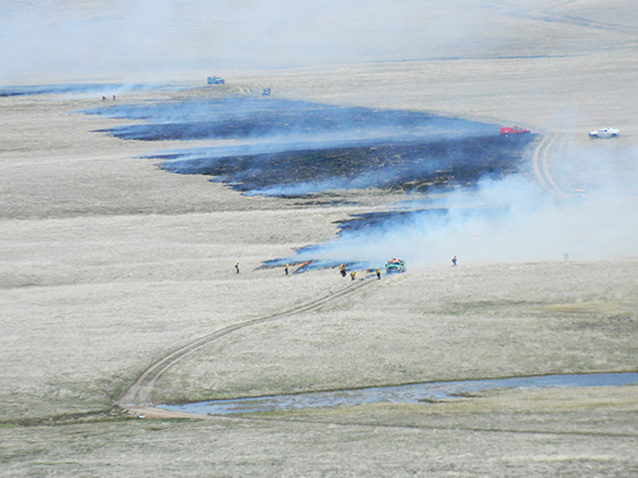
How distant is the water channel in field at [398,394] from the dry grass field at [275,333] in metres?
0.65

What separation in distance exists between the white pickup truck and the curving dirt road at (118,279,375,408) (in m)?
49.7

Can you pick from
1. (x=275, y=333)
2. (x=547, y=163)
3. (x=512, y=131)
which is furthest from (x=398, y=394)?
(x=512, y=131)

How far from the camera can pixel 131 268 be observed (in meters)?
55.5

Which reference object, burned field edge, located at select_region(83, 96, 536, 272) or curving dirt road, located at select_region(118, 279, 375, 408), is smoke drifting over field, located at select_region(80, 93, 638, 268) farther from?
curving dirt road, located at select_region(118, 279, 375, 408)

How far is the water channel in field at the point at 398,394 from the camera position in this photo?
35.6m

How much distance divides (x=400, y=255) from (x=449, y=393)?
20.5 m

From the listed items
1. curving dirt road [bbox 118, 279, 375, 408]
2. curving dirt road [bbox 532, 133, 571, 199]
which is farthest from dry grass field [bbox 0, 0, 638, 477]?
curving dirt road [bbox 532, 133, 571, 199]

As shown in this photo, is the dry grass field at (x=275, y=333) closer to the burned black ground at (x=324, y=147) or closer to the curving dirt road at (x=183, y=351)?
the curving dirt road at (x=183, y=351)

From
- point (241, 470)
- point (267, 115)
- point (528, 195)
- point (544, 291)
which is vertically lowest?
point (241, 470)

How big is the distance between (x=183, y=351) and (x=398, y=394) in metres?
11.6

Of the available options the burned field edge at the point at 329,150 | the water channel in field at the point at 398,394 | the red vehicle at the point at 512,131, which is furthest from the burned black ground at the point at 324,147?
Answer: the water channel in field at the point at 398,394

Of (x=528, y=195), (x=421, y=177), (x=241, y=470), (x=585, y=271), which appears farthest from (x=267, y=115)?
(x=241, y=470)

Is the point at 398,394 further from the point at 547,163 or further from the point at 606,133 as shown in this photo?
the point at 606,133

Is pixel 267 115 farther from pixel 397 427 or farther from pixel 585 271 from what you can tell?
pixel 397 427
